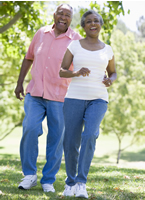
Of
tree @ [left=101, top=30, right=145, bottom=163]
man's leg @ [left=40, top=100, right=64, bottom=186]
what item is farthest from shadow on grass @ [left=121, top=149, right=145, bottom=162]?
man's leg @ [left=40, top=100, right=64, bottom=186]

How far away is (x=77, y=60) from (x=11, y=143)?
36400mm

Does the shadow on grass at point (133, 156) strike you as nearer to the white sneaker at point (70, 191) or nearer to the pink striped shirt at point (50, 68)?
the pink striped shirt at point (50, 68)

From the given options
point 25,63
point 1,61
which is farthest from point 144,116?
point 25,63

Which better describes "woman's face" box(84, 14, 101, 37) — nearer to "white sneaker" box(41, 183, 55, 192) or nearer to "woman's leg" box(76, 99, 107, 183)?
"woman's leg" box(76, 99, 107, 183)

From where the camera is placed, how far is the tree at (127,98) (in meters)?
23.0

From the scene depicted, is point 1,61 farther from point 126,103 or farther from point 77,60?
point 77,60

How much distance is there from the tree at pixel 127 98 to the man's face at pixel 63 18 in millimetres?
18460

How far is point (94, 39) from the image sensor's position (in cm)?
368

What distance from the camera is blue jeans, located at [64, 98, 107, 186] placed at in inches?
132

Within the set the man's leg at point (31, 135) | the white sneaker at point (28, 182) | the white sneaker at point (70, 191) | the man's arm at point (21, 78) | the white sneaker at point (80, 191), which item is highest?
the man's arm at point (21, 78)

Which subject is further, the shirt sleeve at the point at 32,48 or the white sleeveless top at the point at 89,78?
the shirt sleeve at the point at 32,48

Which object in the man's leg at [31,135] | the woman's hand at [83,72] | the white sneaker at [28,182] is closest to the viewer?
the woman's hand at [83,72]

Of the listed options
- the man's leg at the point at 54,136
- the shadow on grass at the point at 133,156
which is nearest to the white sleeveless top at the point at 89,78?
the man's leg at the point at 54,136

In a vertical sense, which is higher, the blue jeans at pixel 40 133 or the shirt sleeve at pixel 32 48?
the shirt sleeve at pixel 32 48
